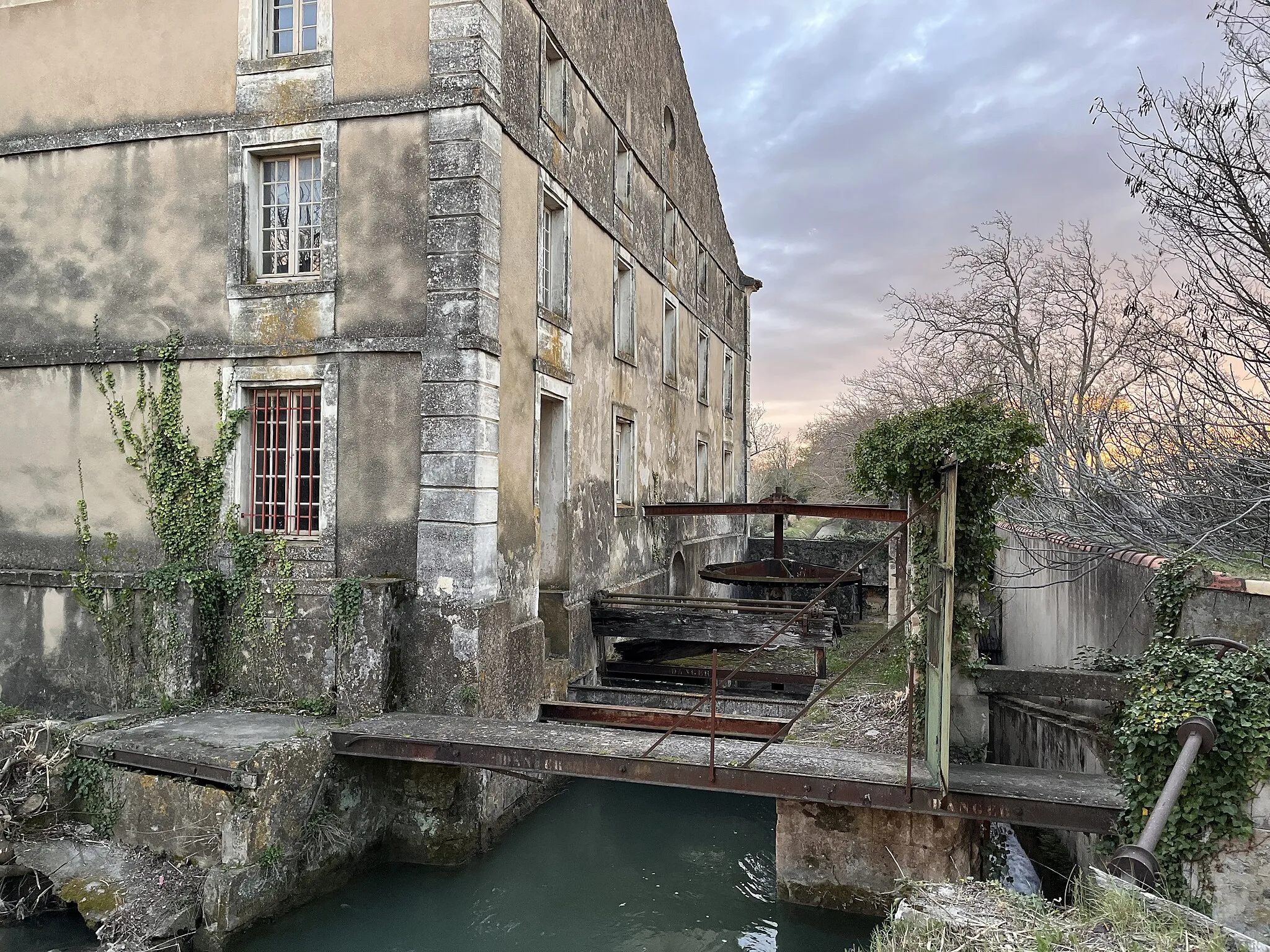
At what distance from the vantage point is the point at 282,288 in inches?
343

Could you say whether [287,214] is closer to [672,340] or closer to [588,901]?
[588,901]

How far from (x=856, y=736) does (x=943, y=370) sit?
18.8m

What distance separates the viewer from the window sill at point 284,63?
861cm

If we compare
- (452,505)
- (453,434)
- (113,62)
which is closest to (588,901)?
(452,505)

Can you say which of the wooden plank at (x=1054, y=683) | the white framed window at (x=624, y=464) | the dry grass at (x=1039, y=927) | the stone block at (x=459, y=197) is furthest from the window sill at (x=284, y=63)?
the dry grass at (x=1039, y=927)

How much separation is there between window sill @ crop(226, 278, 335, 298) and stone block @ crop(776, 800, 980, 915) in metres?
6.30

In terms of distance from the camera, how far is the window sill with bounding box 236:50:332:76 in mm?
8609

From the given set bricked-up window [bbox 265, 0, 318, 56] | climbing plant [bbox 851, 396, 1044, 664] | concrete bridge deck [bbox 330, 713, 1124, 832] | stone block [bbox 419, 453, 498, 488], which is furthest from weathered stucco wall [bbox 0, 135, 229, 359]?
climbing plant [bbox 851, 396, 1044, 664]

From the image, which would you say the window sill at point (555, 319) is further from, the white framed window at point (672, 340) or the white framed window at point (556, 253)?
the white framed window at point (672, 340)

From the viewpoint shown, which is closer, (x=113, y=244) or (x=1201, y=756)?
(x=1201, y=756)

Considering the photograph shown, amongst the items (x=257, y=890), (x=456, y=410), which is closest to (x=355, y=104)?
(x=456, y=410)

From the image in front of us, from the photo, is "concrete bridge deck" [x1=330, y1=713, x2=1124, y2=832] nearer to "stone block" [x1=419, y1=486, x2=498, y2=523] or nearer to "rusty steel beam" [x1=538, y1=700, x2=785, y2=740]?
"rusty steel beam" [x1=538, y1=700, x2=785, y2=740]

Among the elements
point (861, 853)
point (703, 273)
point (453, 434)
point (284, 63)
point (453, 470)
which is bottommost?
point (861, 853)

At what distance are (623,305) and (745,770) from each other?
8.75 m
